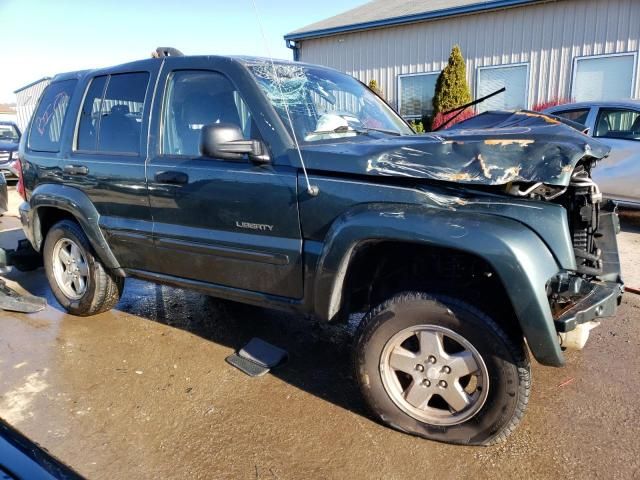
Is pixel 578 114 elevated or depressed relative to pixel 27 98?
depressed

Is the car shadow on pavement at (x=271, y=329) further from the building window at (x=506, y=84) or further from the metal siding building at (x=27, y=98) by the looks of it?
the metal siding building at (x=27, y=98)

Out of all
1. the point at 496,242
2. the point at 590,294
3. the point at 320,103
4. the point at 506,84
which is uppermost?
the point at 320,103

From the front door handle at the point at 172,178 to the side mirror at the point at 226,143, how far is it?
0.47 metres

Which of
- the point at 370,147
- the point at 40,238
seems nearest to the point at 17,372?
the point at 40,238

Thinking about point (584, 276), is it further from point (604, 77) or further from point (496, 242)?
point (604, 77)

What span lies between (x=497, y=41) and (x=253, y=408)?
11287mm

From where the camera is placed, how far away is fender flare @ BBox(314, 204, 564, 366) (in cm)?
221

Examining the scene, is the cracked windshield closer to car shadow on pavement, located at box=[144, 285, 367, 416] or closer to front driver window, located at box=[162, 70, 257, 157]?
front driver window, located at box=[162, 70, 257, 157]

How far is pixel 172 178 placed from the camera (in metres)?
3.24

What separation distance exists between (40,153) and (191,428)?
2874mm

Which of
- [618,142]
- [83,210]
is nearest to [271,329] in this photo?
[83,210]

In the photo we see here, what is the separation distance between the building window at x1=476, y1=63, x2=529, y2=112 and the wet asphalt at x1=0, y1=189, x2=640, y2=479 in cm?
860

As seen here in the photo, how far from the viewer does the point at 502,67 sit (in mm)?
11828

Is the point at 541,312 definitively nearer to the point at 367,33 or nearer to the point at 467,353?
the point at 467,353
